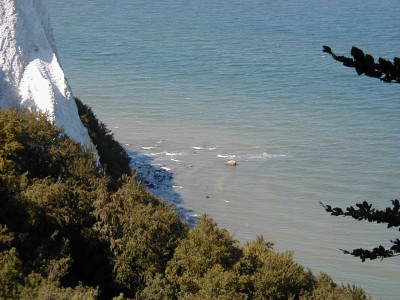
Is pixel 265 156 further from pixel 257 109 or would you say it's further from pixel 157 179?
pixel 257 109

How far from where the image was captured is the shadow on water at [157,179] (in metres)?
35.6

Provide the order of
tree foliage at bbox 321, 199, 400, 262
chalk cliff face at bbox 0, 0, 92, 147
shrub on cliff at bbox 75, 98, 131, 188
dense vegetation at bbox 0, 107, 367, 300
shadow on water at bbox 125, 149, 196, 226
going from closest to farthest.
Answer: tree foliage at bbox 321, 199, 400, 262 → dense vegetation at bbox 0, 107, 367, 300 → chalk cliff face at bbox 0, 0, 92, 147 → shrub on cliff at bbox 75, 98, 131, 188 → shadow on water at bbox 125, 149, 196, 226

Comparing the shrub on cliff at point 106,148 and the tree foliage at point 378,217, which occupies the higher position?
the shrub on cliff at point 106,148

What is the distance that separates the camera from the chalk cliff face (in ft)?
86.4

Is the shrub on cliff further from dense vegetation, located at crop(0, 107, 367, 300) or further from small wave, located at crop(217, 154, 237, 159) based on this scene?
small wave, located at crop(217, 154, 237, 159)

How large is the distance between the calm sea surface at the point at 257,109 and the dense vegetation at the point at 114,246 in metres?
8.71

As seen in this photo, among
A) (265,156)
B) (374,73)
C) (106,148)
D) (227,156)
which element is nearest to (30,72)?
(106,148)

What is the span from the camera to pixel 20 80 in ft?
87.9

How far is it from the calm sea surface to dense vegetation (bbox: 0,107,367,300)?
871cm

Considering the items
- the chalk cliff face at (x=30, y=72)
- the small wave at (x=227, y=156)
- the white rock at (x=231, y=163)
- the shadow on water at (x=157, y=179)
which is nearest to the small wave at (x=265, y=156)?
the small wave at (x=227, y=156)

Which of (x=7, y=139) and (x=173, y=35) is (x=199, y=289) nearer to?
(x=7, y=139)

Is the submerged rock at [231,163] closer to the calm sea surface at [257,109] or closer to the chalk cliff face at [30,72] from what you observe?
the calm sea surface at [257,109]

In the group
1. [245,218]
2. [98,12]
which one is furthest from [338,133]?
[98,12]

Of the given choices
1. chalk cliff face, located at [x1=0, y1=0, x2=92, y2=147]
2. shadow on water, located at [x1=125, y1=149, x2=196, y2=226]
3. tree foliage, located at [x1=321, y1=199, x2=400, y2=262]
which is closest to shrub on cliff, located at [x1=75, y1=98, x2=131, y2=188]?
shadow on water, located at [x1=125, y1=149, x2=196, y2=226]
